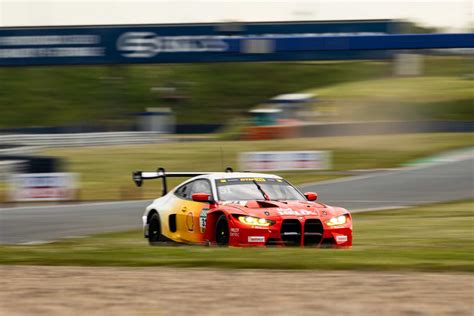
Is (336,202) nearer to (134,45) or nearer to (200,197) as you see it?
(200,197)

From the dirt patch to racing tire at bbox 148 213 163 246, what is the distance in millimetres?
4265

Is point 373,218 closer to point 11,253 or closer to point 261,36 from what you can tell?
point 11,253

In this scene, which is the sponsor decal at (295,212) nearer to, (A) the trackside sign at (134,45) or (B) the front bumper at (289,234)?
(B) the front bumper at (289,234)

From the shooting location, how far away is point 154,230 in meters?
13.8

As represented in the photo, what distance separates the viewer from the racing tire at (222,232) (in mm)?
11602

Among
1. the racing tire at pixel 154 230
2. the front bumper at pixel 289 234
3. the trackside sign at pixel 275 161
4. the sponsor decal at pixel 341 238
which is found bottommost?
the trackside sign at pixel 275 161

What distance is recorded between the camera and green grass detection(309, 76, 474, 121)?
151 feet

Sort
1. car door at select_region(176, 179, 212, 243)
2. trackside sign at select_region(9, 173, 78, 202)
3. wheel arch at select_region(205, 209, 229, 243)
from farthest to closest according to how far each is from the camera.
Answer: trackside sign at select_region(9, 173, 78, 202)
car door at select_region(176, 179, 212, 243)
wheel arch at select_region(205, 209, 229, 243)

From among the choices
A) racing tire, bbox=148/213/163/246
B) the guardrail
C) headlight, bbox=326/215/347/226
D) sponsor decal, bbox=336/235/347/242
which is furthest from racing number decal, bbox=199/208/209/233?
the guardrail

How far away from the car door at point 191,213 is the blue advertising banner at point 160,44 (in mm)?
31118

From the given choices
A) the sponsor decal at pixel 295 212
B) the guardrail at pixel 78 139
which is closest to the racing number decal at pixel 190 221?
the sponsor decal at pixel 295 212

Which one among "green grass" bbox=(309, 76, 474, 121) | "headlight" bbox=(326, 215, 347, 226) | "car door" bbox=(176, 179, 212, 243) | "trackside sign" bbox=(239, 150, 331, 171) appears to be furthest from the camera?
"green grass" bbox=(309, 76, 474, 121)

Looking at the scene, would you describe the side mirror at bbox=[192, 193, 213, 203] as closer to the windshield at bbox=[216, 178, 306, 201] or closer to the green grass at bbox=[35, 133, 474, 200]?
the windshield at bbox=[216, 178, 306, 201]

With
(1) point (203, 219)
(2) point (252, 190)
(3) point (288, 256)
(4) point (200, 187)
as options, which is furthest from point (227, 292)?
(4) point (200, 187)
